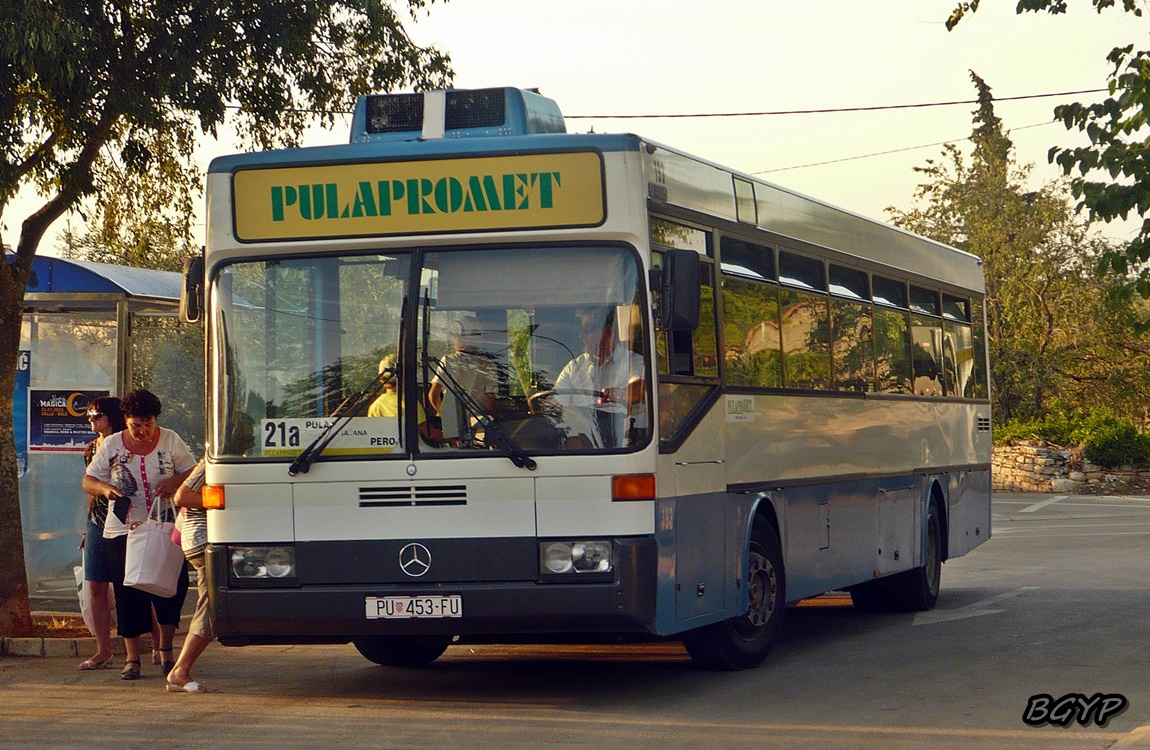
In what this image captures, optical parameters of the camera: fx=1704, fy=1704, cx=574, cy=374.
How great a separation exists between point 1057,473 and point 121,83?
1229 inches

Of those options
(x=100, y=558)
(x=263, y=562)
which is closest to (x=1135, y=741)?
(x=263, y=562)

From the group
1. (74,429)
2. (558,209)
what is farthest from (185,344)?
(558,209)

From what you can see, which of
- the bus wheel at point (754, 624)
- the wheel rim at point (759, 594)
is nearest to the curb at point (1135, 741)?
the bus wheel at point (754, 624)

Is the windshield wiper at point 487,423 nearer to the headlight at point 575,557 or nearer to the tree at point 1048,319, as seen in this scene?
the headlight at point 575,557

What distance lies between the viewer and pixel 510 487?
868 cm

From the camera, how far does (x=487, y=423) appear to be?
343 inches

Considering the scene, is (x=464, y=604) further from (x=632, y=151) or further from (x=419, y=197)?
(x=632, y=151)

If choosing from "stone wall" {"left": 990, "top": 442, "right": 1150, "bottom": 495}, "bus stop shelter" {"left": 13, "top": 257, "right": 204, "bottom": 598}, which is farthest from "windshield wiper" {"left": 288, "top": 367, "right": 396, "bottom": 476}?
"stone wall" {"left": 990, "top": 442, "right": 1150, "bottom": 495}

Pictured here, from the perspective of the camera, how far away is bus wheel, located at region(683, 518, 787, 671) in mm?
10281

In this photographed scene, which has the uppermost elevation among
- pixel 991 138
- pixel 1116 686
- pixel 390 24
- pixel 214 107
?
pixel 991 138

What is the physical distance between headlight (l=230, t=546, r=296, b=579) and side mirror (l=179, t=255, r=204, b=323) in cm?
131

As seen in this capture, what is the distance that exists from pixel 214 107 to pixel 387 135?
3411 mm

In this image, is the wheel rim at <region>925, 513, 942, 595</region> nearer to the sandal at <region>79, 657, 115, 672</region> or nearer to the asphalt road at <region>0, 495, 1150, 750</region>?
the asphalt road at <region>0, 495, 1150, 750</region>

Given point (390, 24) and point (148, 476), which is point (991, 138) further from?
point (148, 476)
